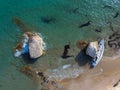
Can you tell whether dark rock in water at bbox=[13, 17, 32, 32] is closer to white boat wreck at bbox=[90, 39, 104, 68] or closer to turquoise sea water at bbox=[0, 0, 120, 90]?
turquoise sea water at bbox=[0, 0, 120, 90]

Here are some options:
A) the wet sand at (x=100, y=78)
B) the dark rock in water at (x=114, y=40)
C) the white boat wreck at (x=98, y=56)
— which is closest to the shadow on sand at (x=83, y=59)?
the white boat wreck at (x=98, y=56)

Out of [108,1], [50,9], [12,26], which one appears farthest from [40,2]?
[108,1]

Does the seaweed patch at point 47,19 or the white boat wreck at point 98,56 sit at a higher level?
the seaweed patch at point 47,19

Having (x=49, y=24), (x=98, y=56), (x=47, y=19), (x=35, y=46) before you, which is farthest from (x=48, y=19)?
(x=98, y=56)

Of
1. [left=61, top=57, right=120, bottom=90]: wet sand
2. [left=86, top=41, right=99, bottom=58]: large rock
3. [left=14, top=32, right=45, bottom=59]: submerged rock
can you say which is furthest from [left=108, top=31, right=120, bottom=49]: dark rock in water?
[left=14, top=32, right=45, bottom=59]: submerged rock

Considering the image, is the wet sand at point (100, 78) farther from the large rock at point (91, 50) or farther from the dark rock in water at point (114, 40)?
the dark rock in water at point (114, 40)

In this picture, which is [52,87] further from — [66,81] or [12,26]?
[12,26]
